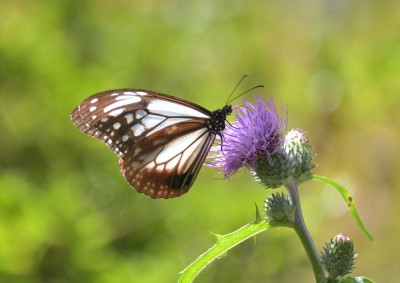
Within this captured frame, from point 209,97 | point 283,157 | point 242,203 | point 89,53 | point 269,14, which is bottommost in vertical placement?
point 283,157

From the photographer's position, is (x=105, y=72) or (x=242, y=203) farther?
(x=105, y=72)

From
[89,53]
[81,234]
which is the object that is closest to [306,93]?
[89,53]

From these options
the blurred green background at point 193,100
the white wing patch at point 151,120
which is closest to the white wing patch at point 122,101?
the white wing patch at point 151,120

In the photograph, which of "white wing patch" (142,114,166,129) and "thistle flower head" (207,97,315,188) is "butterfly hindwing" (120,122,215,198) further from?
"thistle flower head" (207,97,315,188)

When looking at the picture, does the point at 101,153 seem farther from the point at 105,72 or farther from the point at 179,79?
the point at 179,79

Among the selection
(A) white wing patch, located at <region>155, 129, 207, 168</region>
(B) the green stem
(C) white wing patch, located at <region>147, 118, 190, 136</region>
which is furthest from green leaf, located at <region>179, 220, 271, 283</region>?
(C) white wing patch, located at <region>147, 118, 190, 136</region>

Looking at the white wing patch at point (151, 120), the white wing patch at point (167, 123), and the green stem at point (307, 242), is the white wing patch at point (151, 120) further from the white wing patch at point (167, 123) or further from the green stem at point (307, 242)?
the green stem at point (307, 242)

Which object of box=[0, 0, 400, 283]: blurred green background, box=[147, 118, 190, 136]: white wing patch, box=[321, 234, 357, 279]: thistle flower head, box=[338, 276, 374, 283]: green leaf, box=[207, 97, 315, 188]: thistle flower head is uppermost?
box=[0, 0, 400, 283]: blurred green background
